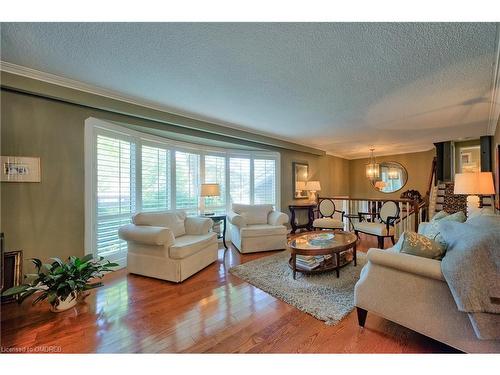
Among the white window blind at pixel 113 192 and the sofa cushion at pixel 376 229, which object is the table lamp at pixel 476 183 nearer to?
the sofa cushion at pixel 376 229

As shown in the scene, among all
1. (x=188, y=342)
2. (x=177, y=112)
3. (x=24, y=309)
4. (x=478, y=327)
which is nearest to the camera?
(x=478, y=327)

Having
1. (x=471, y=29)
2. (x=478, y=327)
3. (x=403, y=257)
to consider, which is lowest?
(x=478, y=327)

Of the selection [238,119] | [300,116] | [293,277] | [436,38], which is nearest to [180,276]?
[293,277]

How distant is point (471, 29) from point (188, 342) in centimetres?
297

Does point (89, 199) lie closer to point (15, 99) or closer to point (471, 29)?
point (15, 99)

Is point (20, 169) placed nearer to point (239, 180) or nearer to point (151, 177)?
point (151, 177)

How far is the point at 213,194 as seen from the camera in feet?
12.5

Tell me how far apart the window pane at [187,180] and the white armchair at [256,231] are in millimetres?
816

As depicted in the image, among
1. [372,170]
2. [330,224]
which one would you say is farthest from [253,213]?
[372,170]

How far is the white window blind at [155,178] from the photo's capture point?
3.41 meters

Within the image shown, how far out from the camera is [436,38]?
154 cm

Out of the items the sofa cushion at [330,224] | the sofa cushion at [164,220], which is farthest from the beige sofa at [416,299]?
the sofa cushion at [330,224]

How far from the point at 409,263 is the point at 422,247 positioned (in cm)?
21
